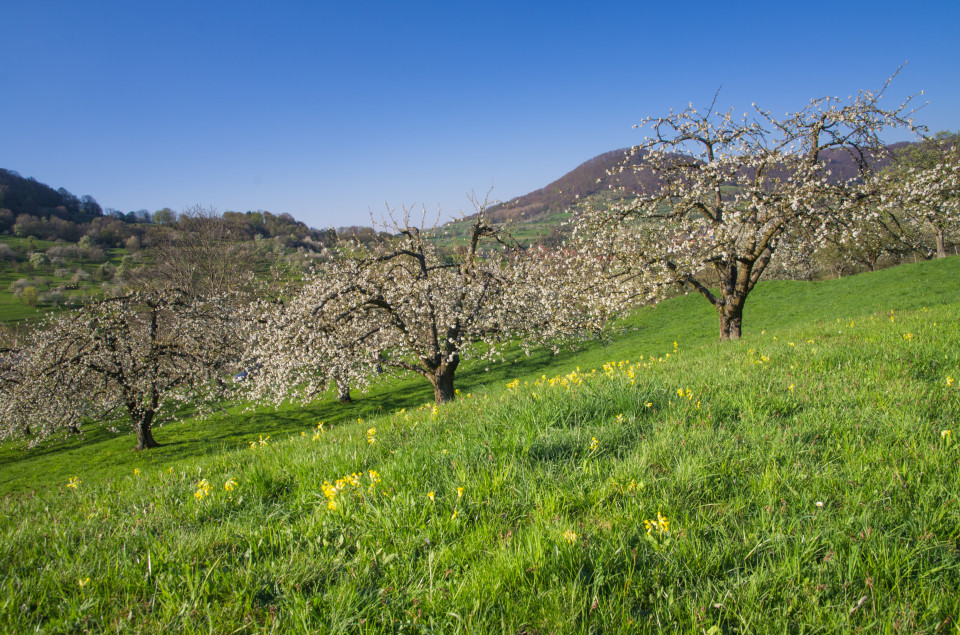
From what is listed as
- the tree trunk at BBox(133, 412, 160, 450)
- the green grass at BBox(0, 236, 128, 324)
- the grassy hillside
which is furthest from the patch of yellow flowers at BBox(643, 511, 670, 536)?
the green grass at BBox(0, 236, 128, 324)

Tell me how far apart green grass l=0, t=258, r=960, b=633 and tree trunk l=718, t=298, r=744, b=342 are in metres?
8.64

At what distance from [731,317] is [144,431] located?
82.5 ft

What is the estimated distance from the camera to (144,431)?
19688 mm

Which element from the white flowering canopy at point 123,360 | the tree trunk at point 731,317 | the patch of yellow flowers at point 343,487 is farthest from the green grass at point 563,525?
the white flowering canopy at point 123,360

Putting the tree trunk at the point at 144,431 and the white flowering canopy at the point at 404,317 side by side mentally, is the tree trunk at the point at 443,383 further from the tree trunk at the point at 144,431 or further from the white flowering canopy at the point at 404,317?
the tree trunk at the point at 144,431

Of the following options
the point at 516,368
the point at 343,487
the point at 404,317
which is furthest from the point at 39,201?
the point at 343,487

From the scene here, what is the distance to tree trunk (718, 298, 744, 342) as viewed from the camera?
44.7 ft

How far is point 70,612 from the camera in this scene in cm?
220

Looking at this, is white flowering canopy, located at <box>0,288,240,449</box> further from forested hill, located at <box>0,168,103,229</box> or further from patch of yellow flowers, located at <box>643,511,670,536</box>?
forested hill, located at <box>0,168,103,229</box>

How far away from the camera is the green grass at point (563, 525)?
2057 millimetres

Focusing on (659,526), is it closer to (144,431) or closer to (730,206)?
(730,206)

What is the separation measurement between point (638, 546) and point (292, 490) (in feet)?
9.72

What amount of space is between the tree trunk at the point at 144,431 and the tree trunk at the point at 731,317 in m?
24.2

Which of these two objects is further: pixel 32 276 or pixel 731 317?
pixel 32 276
